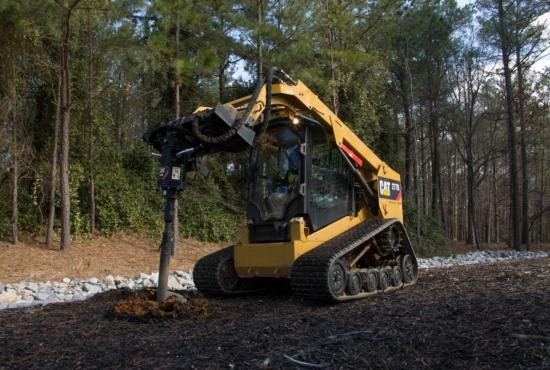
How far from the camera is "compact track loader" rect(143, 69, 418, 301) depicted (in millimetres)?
5559

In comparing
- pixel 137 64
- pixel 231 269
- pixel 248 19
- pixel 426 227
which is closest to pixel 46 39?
pixel 137 64

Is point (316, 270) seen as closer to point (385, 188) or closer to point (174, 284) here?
point (385, 188)

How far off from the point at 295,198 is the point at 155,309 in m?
2.23

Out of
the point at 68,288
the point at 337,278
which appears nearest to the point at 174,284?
the point at 68,288

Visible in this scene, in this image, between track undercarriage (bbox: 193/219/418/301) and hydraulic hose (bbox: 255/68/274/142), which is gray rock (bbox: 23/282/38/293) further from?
hydraulic hose (bbox: 255/68/274/142)

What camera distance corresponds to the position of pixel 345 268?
19.4ft

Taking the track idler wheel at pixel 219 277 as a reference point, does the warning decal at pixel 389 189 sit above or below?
above

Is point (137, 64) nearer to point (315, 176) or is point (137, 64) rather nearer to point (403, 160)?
point (315, 176)

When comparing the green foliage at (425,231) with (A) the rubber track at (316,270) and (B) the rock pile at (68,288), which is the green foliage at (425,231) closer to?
(B) the rock pile at (68,288)

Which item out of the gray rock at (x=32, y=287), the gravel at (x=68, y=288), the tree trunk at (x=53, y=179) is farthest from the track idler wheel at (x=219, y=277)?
the tree trunk at (x=53, y=179)

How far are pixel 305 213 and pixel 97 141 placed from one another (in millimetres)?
10535

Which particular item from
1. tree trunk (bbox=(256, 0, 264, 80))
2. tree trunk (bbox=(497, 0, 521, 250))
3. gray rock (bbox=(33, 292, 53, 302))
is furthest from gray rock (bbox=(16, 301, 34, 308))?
tree trunk (bbox=(497, 0, 521, 250))

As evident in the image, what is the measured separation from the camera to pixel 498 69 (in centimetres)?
2286

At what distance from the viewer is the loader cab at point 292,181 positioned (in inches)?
251
